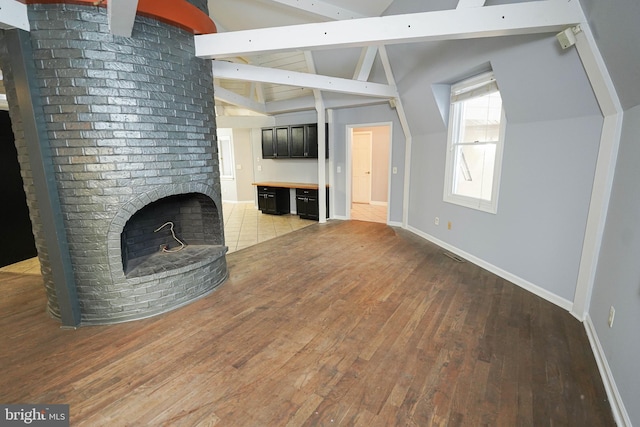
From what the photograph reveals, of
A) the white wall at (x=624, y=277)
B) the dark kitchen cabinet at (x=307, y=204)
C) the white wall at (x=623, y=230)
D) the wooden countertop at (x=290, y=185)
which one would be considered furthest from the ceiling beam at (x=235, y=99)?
the white wall at (x=624, y=277)

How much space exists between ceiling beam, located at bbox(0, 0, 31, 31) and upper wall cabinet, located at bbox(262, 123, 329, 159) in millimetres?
4459

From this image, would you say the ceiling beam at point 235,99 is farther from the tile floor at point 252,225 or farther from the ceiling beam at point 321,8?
the tile floor at point 252,225

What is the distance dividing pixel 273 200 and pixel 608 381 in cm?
593

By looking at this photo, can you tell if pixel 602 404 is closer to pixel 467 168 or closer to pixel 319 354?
pixel 319 354

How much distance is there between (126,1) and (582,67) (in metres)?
3.19

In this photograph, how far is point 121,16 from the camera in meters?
1.90

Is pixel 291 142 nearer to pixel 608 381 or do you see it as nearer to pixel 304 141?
pixel 304 141

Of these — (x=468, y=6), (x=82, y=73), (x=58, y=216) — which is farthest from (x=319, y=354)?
(x=468, y=6)

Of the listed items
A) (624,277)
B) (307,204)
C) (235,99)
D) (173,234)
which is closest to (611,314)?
(624,277)

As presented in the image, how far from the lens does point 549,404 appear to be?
1579 millimetres

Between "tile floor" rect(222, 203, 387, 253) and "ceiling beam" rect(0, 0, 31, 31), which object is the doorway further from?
"ceiling beam" rect(0, 0, 31, 31)

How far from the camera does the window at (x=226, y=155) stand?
8.27 meters

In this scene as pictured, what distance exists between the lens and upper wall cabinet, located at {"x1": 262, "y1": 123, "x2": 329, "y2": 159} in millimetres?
6039

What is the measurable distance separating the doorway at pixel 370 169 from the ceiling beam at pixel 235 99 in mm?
2479
